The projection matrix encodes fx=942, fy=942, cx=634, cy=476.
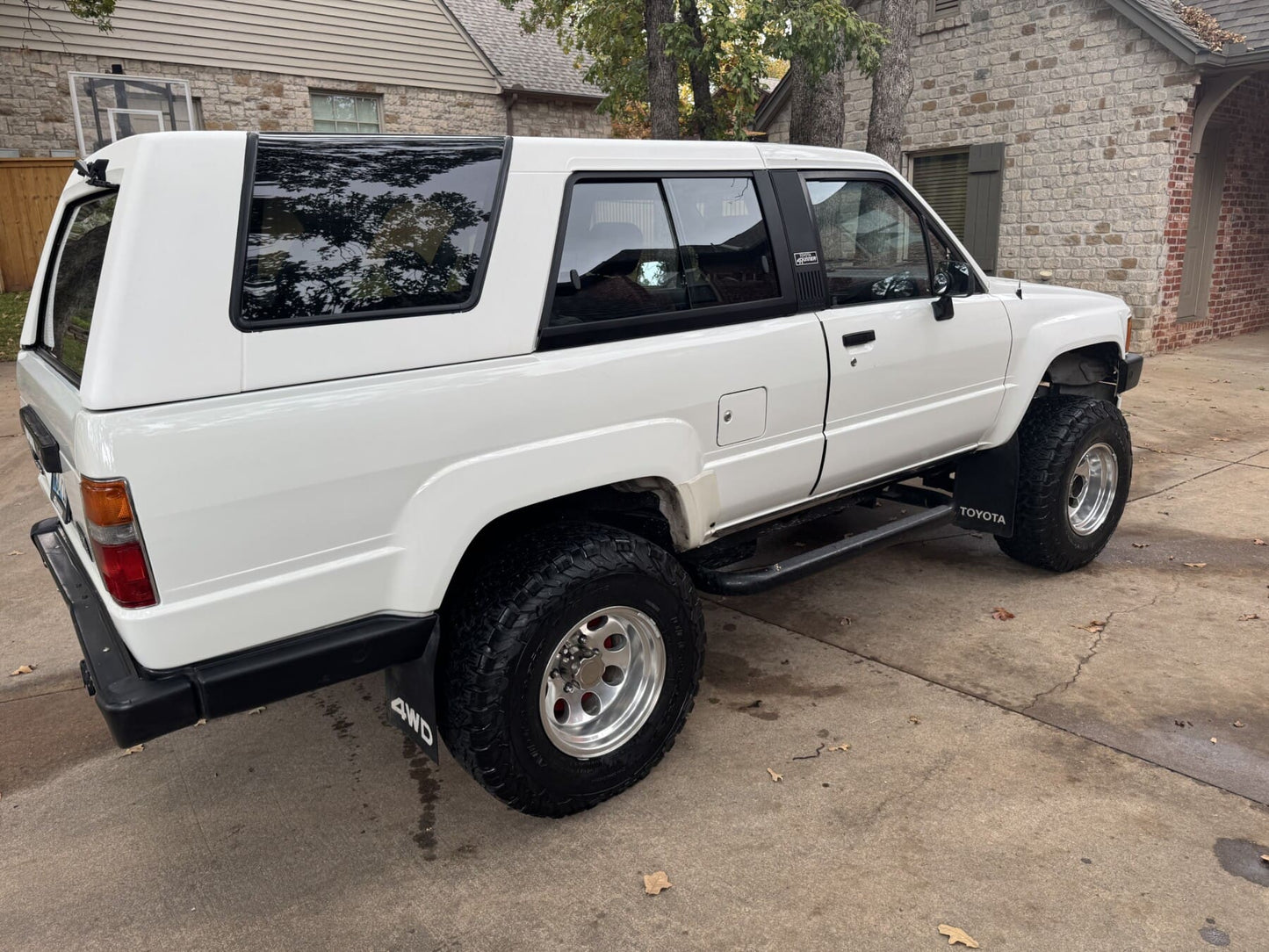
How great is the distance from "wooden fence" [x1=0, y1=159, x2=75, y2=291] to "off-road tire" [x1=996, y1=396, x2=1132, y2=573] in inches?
519

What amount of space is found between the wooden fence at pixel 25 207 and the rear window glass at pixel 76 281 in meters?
11.6

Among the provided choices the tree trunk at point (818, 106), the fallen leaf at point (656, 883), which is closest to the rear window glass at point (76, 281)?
the fallen leaf at point (656, 883)

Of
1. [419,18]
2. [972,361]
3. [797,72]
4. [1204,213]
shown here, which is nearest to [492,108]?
[419,18]

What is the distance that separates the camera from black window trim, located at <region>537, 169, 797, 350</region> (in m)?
2.76

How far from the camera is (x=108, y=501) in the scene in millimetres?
2090

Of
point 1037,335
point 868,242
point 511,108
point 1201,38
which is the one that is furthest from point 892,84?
point 511,108

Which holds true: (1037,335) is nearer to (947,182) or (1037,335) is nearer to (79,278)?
(79,278)

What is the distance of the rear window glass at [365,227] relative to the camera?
7.52 feet

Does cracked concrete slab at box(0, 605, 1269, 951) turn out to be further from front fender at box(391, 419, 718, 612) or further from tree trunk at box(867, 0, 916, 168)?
tree trunk at box(867, 0, 916, 168)

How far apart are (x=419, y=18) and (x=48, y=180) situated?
6377mm

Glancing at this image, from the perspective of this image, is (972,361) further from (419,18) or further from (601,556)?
(419,18)

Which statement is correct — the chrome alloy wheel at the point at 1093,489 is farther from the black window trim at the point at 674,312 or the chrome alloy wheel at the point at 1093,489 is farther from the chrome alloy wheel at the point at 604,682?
the chrome alloy wheel at the point at 604,682

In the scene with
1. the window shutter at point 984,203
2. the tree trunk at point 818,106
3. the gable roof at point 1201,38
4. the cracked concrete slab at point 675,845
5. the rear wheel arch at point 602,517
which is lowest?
the cracked concrete slab at point 675,845

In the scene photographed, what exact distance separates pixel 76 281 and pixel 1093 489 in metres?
4.66
